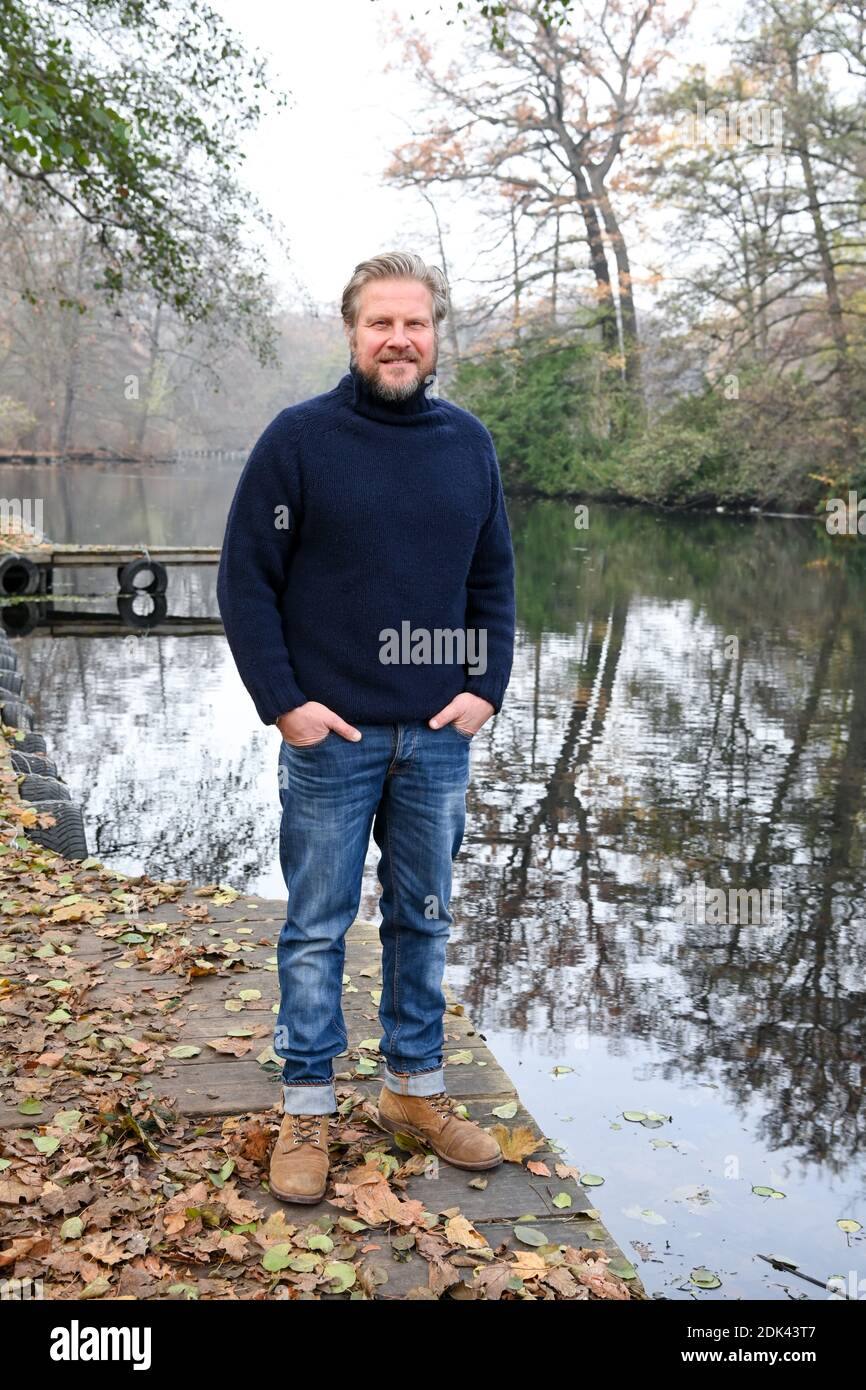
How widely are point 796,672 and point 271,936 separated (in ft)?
30.2

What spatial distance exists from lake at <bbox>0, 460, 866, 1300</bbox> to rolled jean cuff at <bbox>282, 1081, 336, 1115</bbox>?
121 cm

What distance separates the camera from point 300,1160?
3.08 m

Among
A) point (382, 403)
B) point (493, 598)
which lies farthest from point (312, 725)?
point (382, 403)

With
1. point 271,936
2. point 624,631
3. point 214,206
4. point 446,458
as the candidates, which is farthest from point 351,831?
point 214,206

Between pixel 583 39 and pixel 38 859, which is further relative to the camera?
pixel 583 39

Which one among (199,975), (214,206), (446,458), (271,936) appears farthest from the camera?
(214,206)

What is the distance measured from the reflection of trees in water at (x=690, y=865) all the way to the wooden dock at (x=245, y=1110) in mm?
1162

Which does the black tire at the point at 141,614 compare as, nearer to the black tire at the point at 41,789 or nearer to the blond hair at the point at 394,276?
the black tire at the point at 41,789

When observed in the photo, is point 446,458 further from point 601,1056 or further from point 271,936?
point 601,1056

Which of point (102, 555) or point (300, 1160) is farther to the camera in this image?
point (102, 555)

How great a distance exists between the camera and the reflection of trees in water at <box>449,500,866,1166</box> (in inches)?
210

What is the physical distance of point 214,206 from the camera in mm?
15188

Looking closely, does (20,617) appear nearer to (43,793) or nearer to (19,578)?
A: (19,578)

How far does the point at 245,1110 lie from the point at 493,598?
1.60 metres
